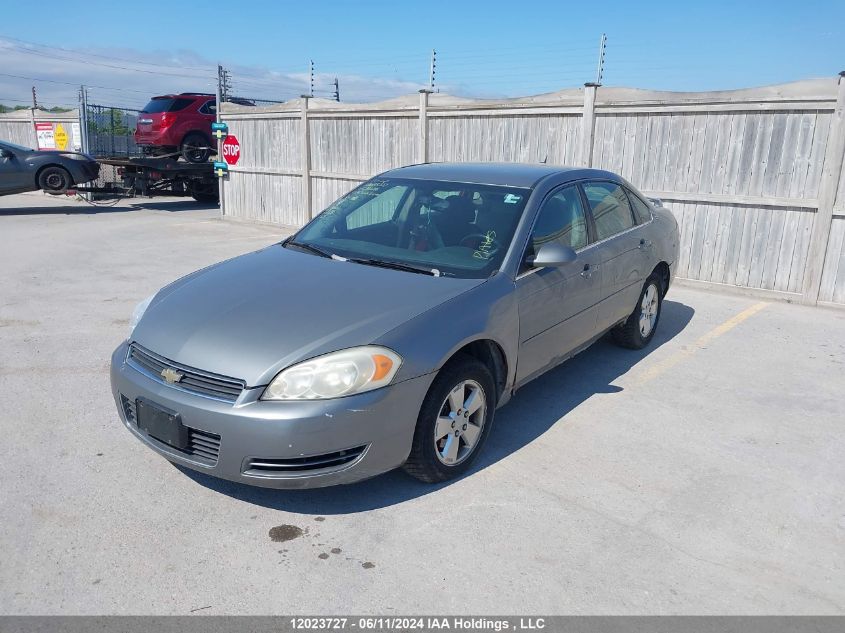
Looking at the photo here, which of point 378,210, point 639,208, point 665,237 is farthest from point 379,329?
point 665,237

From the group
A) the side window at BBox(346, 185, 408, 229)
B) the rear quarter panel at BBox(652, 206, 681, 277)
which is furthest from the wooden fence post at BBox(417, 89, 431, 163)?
the side window at BBox(346, 185, 408, 229)

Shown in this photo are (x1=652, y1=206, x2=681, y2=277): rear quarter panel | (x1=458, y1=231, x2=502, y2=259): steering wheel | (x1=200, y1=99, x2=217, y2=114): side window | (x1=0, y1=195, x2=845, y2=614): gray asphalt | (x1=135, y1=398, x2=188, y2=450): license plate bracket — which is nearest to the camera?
(x1=0, y1=195, x2=845, y2=614): gray asphalt

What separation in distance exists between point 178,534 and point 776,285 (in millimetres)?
7372

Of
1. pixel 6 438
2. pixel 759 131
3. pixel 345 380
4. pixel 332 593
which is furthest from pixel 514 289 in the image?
pixel 759 131

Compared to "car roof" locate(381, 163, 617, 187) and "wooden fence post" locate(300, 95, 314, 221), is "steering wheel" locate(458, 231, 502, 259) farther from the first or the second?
"wooden fence post" locate(300, 95, 314, 221)

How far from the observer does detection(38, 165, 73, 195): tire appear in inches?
650

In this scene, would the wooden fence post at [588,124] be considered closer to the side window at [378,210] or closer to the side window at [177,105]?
the side window at [378,210]

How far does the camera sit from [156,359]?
3432 millimetres

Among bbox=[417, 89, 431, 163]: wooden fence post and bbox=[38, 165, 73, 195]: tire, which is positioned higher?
bbox=[417, 89, 431, 163]: wooden fence post

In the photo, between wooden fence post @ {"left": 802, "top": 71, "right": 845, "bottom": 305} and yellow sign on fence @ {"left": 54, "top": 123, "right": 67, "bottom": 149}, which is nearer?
wooden fence post @ {"left": 802, "top": 71, "right": 845, "bottom": 305}

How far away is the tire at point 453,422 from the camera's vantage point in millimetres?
3455

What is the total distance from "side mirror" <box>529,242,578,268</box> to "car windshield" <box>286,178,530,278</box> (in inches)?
8.6

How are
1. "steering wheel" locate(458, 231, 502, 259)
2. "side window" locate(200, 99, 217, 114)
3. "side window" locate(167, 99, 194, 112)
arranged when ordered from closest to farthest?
"steering wheel" locate(458, 231, 502, 259)
"side window" locate(167, 99, 194, 112)
"side window" locate(200, 99, 217, 114)
